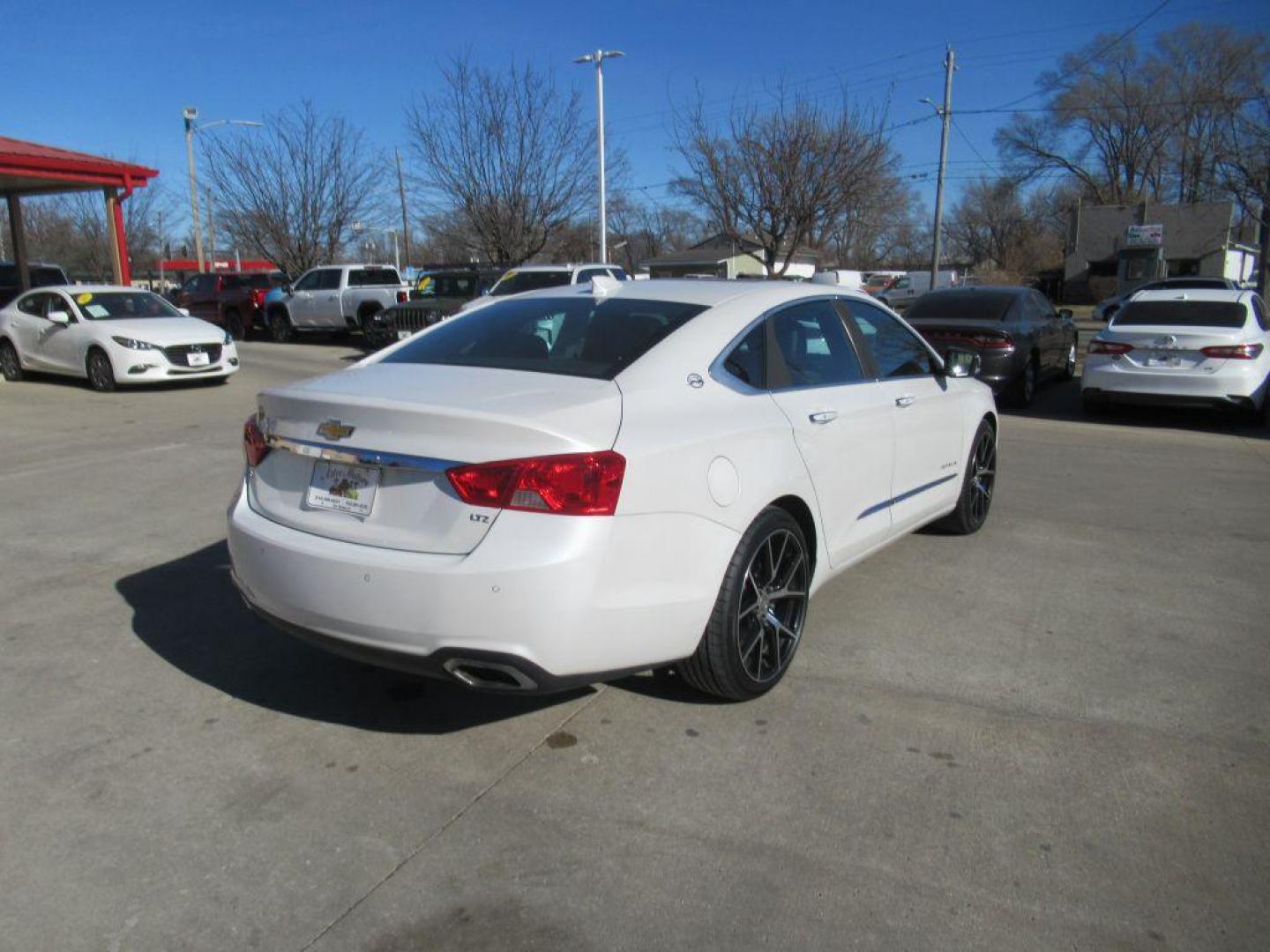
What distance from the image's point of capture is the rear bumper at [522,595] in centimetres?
284

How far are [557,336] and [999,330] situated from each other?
30.6 ft

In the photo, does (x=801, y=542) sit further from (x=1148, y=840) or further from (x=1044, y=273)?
(x=1044, y=273)

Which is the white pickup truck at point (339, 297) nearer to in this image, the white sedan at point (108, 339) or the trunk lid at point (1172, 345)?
the white sedan at point (108, 339)

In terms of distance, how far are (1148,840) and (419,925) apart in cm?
212

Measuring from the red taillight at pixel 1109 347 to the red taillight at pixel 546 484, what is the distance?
9812mm

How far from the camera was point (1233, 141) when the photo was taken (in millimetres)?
29016

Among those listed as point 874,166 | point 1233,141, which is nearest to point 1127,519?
point 874,166

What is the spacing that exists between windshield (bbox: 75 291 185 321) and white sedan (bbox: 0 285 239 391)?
0.5 inches

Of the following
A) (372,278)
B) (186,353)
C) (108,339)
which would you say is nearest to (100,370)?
(108,339)

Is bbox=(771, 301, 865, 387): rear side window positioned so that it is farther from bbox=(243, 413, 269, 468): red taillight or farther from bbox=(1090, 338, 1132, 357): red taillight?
bbox=(1090, 338, 1132, 357): red taillight

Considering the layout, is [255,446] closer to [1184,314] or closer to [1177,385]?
[1177,385]

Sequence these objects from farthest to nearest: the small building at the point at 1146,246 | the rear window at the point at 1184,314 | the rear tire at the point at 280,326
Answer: the small building at the point at 1146,246 < the rear tire at the point at 280,326 < the rear window at the point at 1184,314

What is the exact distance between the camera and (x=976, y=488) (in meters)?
5.90

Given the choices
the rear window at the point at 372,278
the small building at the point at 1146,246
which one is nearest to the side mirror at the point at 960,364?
the rear window at the point at 372,278
